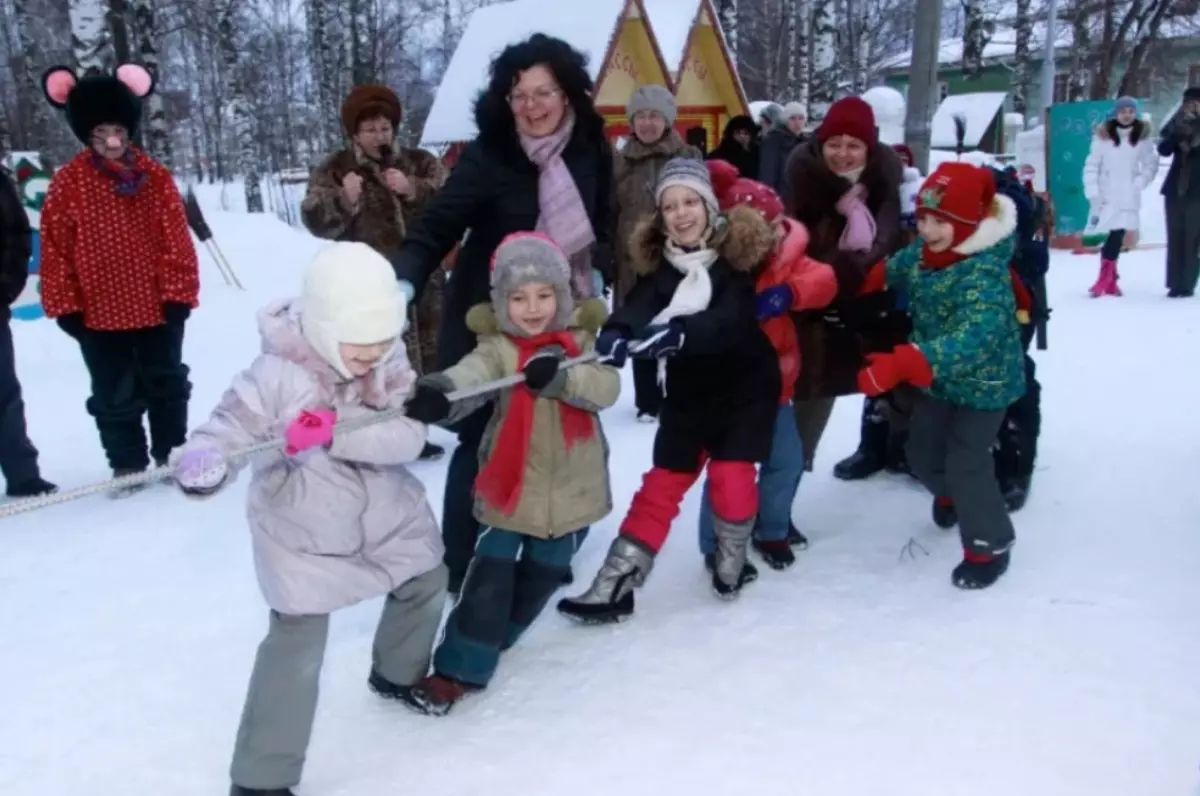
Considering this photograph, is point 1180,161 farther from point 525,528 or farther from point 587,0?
point 525,528

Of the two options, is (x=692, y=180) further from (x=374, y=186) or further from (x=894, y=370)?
(x=374, y=186)

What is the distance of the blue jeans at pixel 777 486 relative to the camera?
134 inches

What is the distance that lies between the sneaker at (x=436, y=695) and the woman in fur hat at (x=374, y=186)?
180 cm

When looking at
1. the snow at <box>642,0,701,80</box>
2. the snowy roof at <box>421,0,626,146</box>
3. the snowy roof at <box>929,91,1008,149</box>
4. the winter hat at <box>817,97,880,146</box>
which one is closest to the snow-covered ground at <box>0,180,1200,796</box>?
the winter hat at <box>817,97,880,146</box>

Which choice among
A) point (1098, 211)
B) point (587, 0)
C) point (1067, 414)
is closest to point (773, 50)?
point (587, 0)

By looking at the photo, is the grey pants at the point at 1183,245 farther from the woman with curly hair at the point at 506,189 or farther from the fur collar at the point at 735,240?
the woman with curly hair at the point at 506,189

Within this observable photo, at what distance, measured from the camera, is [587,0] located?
452 inches

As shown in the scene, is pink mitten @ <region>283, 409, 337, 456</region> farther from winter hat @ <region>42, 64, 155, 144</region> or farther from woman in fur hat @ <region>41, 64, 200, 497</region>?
winter hat @ <region>42, 64, 155, 144</region>

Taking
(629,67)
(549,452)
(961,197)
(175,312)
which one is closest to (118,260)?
(175,312)

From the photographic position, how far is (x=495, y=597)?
269 centimetres

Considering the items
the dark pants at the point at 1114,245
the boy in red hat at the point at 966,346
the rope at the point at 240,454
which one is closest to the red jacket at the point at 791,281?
the boy in red hat at the point at 966,346

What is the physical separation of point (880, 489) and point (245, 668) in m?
2.57

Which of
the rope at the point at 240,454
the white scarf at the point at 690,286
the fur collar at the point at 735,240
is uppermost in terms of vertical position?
the fur collar at the point at 735,240

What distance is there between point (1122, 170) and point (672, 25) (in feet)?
17.2
